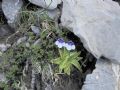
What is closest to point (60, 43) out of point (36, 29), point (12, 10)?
point (36, 29)

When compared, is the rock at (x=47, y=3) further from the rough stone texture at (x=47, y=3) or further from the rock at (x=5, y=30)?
the rock at (x=5, y=30)

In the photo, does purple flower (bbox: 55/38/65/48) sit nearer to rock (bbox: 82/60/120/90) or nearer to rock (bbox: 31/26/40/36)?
rock (bbox: 31/26/40/36)

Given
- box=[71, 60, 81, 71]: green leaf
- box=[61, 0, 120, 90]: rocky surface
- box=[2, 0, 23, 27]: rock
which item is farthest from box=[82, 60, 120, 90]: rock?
box=[2, 0, 23, 27]: rock

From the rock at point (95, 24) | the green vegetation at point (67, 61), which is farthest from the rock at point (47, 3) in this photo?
the green vegetation at point (67, 61)

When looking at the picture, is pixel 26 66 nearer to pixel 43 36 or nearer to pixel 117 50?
pixel 43 36

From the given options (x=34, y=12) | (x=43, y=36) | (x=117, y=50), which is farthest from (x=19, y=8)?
(x=117, y=50)

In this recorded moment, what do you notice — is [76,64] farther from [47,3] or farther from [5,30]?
[5,30]
